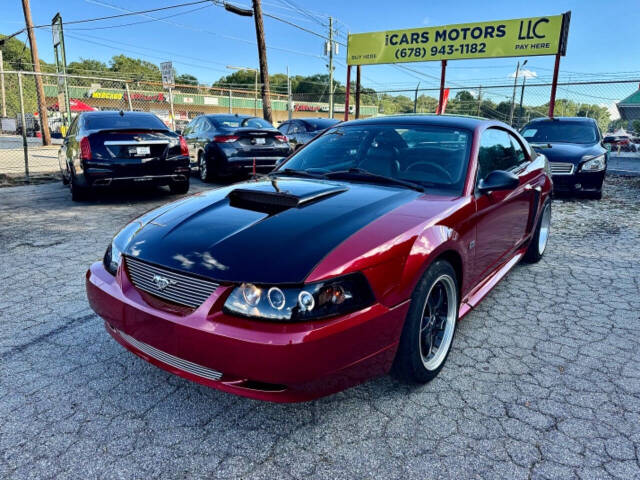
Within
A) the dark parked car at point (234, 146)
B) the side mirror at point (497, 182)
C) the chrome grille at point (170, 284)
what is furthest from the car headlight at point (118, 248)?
the dark parked car at point (234, 146)

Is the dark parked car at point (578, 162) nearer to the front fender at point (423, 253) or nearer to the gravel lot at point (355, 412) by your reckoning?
the gravel lot at point (355, 412)

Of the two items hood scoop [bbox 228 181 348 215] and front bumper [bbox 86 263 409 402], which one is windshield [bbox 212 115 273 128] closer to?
hood scoop [bbox 228 181 348 215]

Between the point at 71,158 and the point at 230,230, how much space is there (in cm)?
604

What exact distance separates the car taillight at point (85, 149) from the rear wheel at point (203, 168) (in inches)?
111

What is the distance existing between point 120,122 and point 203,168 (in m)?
2.52

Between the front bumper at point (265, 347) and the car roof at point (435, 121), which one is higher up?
the car roof at point (435, 121)

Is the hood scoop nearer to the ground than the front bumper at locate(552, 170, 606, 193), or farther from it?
farther from it

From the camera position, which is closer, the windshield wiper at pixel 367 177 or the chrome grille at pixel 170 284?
the chrome grille at pixel 170 284

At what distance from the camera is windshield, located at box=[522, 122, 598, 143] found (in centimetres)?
887

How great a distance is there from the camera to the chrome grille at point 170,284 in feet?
6.15

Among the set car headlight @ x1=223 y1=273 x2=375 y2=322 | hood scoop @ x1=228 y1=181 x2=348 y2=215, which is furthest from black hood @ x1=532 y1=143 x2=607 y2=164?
car headlight @ x1=223 y1=273 x2=375 y2=322

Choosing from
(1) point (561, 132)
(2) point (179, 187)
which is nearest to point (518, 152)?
(2) point (179, 187)

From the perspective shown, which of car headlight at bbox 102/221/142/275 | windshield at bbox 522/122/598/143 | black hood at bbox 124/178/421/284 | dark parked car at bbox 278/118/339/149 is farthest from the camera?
dark parked car at bbox 278/118/339/149

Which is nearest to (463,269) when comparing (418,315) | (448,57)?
(418,315)
